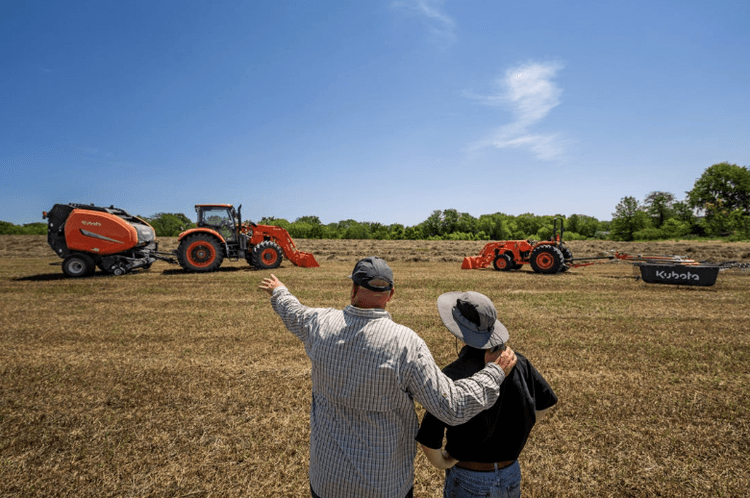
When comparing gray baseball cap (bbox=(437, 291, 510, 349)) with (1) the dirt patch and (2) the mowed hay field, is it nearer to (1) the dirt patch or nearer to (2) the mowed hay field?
(2) the mowed hay field

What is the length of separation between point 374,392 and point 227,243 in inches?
590

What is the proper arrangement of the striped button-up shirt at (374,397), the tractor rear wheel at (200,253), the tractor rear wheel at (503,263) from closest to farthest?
the striped button-up shirt at (374,397) < the tractor rear wheel at (200,253) < the tractor rear wheel at (503,263)

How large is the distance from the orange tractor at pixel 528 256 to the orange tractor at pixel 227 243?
8.29 metres

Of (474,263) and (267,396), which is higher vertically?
(474,263)

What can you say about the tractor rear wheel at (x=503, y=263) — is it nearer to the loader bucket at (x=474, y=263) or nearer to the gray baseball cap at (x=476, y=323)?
the loader bucket at (x=474, y=263)

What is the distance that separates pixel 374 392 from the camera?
155cm

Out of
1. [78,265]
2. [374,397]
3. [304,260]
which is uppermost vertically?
[374,397]

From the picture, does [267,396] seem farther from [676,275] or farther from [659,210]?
[659,210]

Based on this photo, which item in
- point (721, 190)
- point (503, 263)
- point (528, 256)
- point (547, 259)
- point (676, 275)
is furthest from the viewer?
point (721, 190)

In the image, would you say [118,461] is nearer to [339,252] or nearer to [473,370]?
[473,370]

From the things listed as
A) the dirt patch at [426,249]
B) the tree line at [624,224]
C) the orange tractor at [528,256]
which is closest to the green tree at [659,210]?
the tree line at [624,224]

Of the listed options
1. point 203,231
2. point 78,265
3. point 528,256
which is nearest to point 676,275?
point 528,256

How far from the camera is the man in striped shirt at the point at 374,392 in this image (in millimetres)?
1519

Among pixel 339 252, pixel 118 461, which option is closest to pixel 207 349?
pixel 118 461
